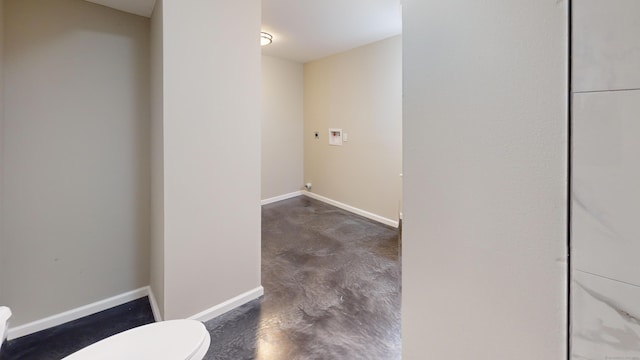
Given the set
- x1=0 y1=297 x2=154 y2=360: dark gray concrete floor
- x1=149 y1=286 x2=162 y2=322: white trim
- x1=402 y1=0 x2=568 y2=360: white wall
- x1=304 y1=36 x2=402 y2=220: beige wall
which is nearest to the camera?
x1=402 y1=0 x2=568 y2=360: white wall

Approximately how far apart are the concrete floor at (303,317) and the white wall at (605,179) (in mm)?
1488

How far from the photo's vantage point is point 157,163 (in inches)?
81.7

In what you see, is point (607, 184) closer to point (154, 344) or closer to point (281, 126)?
point (154, 344)

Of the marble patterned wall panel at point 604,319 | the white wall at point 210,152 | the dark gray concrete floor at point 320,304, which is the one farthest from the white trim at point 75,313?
the marble patterned wall panel at point 604,319

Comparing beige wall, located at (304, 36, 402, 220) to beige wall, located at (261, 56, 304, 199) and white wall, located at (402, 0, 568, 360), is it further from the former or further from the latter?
white wall, located at (402, 0, 568, 360)

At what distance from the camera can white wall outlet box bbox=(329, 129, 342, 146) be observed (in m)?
5.04

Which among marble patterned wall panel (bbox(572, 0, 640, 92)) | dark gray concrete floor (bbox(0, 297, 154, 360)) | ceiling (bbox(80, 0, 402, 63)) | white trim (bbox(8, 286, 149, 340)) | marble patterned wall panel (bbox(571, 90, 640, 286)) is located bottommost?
dark gray concrete floor (bbox(0, 297, 154, 360))

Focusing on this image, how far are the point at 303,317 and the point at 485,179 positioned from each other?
1859 mm

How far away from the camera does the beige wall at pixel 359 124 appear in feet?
13.4

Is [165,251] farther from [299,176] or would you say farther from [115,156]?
[299,176]

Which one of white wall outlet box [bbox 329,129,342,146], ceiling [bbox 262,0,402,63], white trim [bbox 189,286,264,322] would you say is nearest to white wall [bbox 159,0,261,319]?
white trim [bbox 189,286,264,322]

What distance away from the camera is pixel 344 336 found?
1950 mm

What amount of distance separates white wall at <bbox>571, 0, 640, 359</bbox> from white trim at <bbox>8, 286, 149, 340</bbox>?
9.02ft

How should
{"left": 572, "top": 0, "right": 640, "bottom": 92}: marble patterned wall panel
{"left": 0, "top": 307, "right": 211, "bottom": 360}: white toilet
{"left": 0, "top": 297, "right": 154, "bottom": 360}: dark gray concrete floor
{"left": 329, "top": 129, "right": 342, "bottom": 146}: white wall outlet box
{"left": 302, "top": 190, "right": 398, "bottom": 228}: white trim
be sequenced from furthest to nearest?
{"left": 329, "top": 129, "right": 342, "bottom": 146}: white wall outlet box → {"left": 302, "top": 190, "right": 398, "bottom": 228}: white trim → {"left": 0, "top": 297, "right": 154, "bottom": 360}: dark gray concrete floor → {"left": 0, "top": 307, "right": 211, "bottom": 360}: white toilet → {"left": 572, "top": 0, "right": 640, "bottom": 92}: marble patterned wall panel
